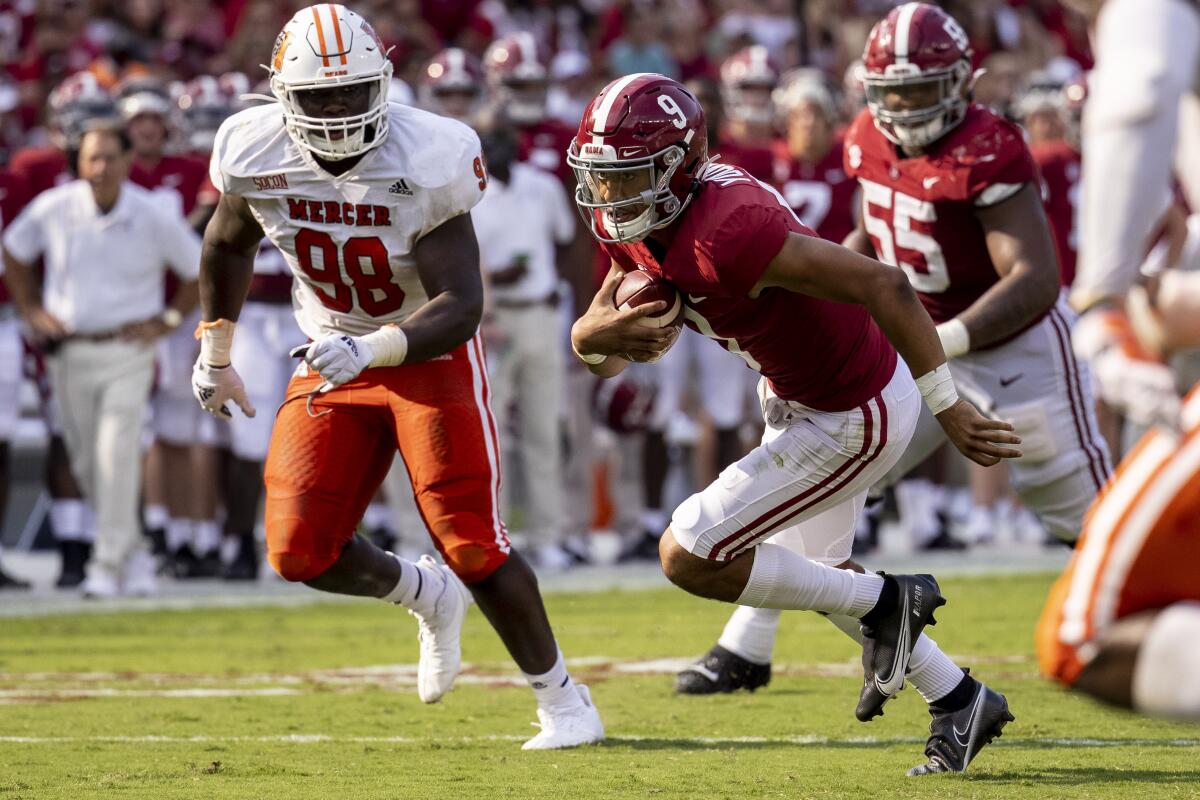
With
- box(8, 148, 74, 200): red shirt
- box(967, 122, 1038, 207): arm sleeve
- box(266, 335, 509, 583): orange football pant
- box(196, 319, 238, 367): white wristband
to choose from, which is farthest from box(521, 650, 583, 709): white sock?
box(8, 148, 74, 200): red shirt

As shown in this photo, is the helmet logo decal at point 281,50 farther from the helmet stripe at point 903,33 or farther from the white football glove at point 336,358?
the helmet stripe at point 903,33

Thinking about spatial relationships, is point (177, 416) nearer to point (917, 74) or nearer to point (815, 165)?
point (815, 165)

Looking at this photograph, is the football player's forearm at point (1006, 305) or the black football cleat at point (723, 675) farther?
the black football cleat at point (723, 675)

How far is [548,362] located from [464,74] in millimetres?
1543

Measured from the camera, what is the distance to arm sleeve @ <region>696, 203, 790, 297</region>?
4102 millimetres

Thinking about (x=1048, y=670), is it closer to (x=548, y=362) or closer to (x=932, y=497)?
(x=548, y=362)

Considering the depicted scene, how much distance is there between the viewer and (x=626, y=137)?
14.0 feet

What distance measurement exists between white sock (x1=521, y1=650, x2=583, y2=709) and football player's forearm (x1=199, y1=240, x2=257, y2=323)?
1391mm

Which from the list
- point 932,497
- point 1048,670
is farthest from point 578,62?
point 1048,670

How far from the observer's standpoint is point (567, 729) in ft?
16.4

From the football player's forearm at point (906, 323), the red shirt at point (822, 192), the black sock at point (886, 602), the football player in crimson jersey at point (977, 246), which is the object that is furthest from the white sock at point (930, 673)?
the red shirt at point (822, 192)

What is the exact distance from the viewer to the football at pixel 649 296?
4266 millimetres

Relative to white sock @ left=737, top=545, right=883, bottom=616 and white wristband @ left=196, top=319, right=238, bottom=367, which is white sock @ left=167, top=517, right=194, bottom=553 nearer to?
white wristband @ left=196, top=319, right=238, bottom=367

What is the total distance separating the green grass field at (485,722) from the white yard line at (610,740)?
0.04 feet
